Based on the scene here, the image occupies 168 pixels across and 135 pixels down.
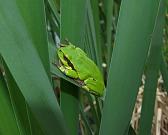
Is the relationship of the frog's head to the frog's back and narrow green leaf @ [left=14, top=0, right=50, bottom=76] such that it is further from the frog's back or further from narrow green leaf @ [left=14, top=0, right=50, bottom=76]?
narrow green leaf @ [left=14, top=0, right=50, bottom=76]

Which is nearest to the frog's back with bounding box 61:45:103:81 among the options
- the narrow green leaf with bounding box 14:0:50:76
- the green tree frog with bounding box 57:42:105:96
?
the green tree frog with bounding box 57:42:105:96

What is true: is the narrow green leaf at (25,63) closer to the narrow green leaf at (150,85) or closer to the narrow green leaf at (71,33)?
the narrow green leaf at (71,33)

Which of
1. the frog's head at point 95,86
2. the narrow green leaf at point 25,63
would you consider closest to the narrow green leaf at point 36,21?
the narrow green leaf at point 25,63

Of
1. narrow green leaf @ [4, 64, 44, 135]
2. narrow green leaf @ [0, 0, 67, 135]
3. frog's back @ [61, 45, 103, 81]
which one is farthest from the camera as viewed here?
frog's back @ [61, 45, 103, 81]

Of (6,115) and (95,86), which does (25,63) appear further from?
(95,86)

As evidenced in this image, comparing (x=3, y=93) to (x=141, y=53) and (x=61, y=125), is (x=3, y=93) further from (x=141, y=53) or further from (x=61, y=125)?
(x=141, y=53)

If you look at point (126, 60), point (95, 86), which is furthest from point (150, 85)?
point (126, 60)
